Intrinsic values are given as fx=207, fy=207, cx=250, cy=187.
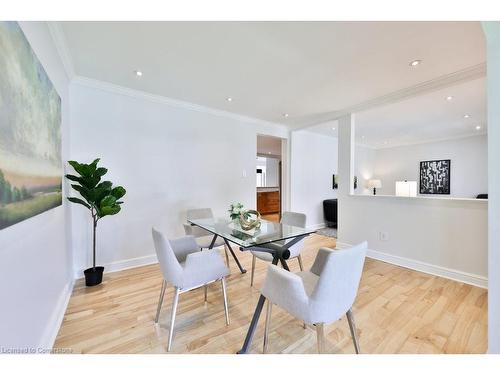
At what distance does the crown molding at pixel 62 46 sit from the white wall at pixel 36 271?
0.05m

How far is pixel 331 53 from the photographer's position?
1.89 metres

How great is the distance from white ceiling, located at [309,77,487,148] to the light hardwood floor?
2431 mm

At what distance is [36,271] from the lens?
4.34 feet

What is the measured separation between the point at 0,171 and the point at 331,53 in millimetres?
2380

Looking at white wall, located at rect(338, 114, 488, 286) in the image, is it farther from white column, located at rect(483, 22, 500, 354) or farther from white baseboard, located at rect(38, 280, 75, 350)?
white baseboard, located at rect(38, 280, 75, 350)

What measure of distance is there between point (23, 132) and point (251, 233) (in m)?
1.63

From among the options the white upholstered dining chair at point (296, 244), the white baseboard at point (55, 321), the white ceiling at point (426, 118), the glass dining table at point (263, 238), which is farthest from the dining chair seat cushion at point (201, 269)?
the white ceiling at point (426, 118)

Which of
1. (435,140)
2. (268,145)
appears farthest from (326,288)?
(435,140)

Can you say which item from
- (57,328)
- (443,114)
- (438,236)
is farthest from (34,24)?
(443,114)

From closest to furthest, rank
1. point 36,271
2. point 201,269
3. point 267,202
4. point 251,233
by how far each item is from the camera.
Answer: point 36,271 → point 201,269 → point 251,233 → point 267,202

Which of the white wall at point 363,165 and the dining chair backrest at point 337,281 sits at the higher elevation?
the white wall at point 363,165

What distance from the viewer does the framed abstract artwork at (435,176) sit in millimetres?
5465

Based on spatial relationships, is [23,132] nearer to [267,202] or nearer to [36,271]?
[36,271]

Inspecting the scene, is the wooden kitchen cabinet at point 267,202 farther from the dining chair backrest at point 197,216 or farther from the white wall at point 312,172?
the dining chair backrest at point 197,216
